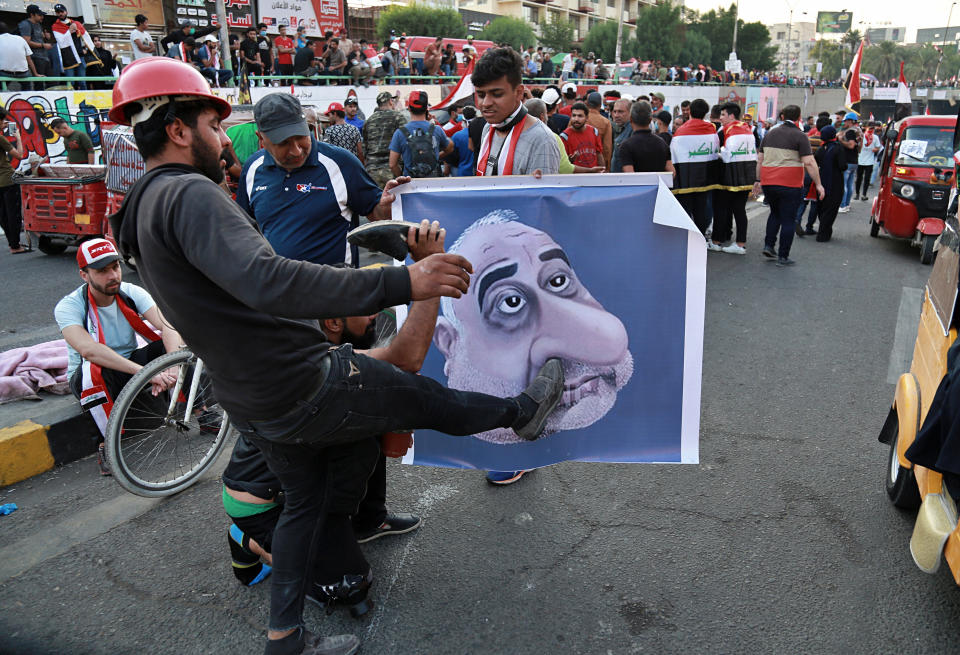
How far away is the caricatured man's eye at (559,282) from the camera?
304 cm

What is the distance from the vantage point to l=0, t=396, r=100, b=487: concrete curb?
3.89m

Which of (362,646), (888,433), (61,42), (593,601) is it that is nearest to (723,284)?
(888,433)

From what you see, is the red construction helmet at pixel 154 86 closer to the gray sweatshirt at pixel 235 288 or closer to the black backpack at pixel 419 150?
the gray sweatshirt at pixel 235 288

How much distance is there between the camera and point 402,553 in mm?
3115

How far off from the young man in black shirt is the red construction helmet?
21.8 feet

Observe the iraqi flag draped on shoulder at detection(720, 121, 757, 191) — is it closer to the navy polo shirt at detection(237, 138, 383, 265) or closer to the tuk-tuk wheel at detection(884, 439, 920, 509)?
the tuk-tuk wheel at detection(884, 439, 920, 509)

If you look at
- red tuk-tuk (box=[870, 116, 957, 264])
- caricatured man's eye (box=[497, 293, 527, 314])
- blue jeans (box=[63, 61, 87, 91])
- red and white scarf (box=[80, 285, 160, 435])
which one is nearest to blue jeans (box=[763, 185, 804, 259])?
red tuk-tuk (box=[870, 116, 957, 264])

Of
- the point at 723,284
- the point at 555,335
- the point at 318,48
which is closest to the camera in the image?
the point at 555,335

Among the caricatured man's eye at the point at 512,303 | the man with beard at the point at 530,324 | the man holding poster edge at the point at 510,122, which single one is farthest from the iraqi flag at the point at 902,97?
the caricatured man's eye at the point at 512,303

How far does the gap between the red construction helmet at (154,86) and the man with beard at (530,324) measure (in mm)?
1304

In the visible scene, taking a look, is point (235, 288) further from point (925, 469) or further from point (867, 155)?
point (867, 155)

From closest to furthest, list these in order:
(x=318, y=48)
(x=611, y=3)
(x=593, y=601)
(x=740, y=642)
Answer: (x=740, y=642)
(x=593, y=601)
(x=318, y=48)
(x=611, y=3)

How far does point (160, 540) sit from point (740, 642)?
2.54m

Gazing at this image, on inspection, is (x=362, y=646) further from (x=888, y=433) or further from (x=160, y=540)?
(x=888, y=433)
